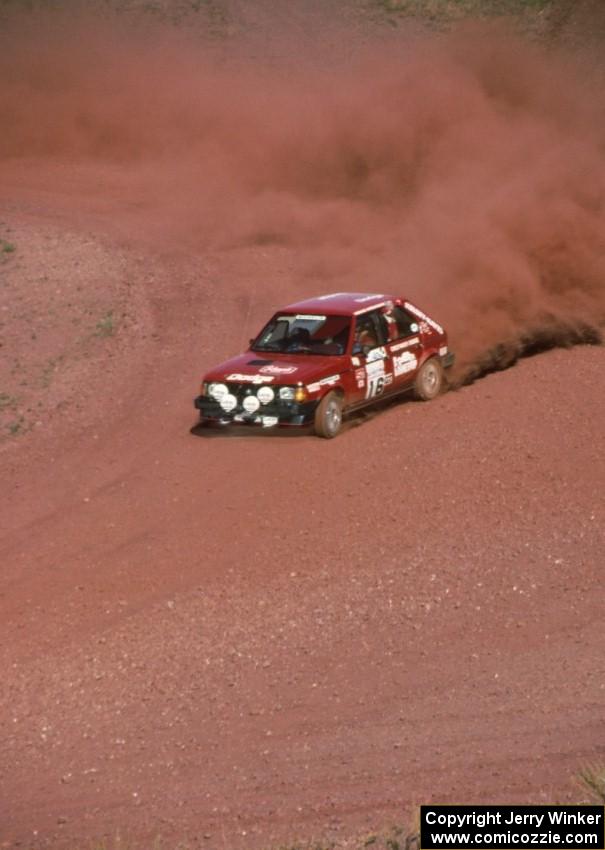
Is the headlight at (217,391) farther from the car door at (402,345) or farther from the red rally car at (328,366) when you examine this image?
the car door at (402,345)

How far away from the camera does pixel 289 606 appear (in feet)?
36.2

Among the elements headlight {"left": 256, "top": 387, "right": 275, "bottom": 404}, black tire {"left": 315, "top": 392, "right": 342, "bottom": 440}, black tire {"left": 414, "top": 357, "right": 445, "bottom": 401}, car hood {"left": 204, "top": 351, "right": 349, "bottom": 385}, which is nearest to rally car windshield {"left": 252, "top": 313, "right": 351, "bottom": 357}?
car hood {"left": 204, "top": 351, "right": 349, "bottom": 385}

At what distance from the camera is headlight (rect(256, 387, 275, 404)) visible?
46.3ft

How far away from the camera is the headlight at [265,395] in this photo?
14.1 metres

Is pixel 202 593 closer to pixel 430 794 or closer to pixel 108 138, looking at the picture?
pixel 430 794

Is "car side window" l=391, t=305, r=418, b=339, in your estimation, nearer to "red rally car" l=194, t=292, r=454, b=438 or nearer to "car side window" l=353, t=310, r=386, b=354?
"red rally car" l=194, t=292, r=454, b=438

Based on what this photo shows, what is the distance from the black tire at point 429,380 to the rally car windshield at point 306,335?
128cm

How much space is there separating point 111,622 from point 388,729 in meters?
2.77

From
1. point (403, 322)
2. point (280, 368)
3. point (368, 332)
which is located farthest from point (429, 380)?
point (280, 368)

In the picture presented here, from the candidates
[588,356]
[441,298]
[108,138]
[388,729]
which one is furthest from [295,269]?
[388,729]

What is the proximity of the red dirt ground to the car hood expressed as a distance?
0.70 metres

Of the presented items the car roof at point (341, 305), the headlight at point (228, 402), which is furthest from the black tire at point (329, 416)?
the car roof at point (341, 305)

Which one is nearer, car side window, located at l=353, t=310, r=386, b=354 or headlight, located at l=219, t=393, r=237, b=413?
headlight, located at l=219, t=393, r=237, b=413

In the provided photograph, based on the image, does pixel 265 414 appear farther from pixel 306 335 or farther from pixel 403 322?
pixel 403 322
